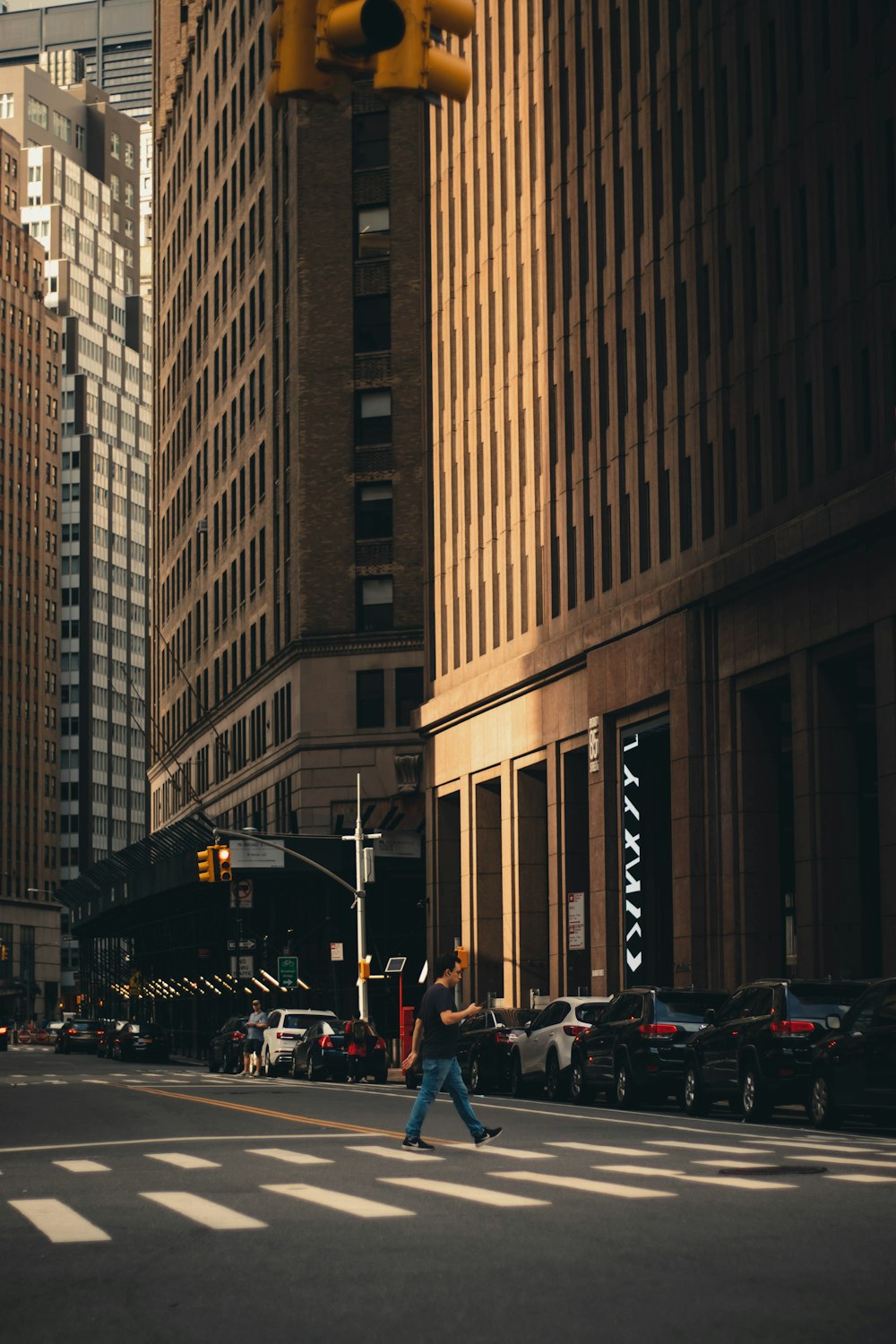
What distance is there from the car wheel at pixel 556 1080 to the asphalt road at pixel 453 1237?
875 cm

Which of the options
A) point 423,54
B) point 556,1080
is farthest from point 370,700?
point 423,54

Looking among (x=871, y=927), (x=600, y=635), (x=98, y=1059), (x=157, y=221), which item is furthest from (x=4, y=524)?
(x=871, y=927)

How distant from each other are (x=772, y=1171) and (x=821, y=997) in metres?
8.32

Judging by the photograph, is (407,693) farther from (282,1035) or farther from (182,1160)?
(182,1160)

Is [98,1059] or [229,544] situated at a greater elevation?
[229,544]

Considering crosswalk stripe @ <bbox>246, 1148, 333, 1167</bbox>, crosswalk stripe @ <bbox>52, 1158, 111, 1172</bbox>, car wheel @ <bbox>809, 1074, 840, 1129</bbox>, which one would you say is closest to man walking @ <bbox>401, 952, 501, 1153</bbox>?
crosswalk stripe @ <bbox>246, 1148, 333, 1167</bbox>

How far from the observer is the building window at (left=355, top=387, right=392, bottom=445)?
7544cm

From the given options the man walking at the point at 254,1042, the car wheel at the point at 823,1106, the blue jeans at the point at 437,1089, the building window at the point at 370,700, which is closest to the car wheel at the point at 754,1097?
the car wheel at the point at 823,1106

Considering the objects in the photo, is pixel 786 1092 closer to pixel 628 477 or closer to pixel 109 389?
pixel 628 477

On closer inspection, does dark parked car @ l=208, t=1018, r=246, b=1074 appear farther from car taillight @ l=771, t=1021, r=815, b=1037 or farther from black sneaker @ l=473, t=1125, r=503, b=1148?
black sneaker @ l=473, t=1125, r=503, b=1148

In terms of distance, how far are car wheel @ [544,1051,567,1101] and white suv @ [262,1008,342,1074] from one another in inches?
711

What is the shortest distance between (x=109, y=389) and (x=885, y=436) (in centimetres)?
16563

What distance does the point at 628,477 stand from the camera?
A: 48.4 meters

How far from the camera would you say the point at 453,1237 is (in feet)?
38.2
